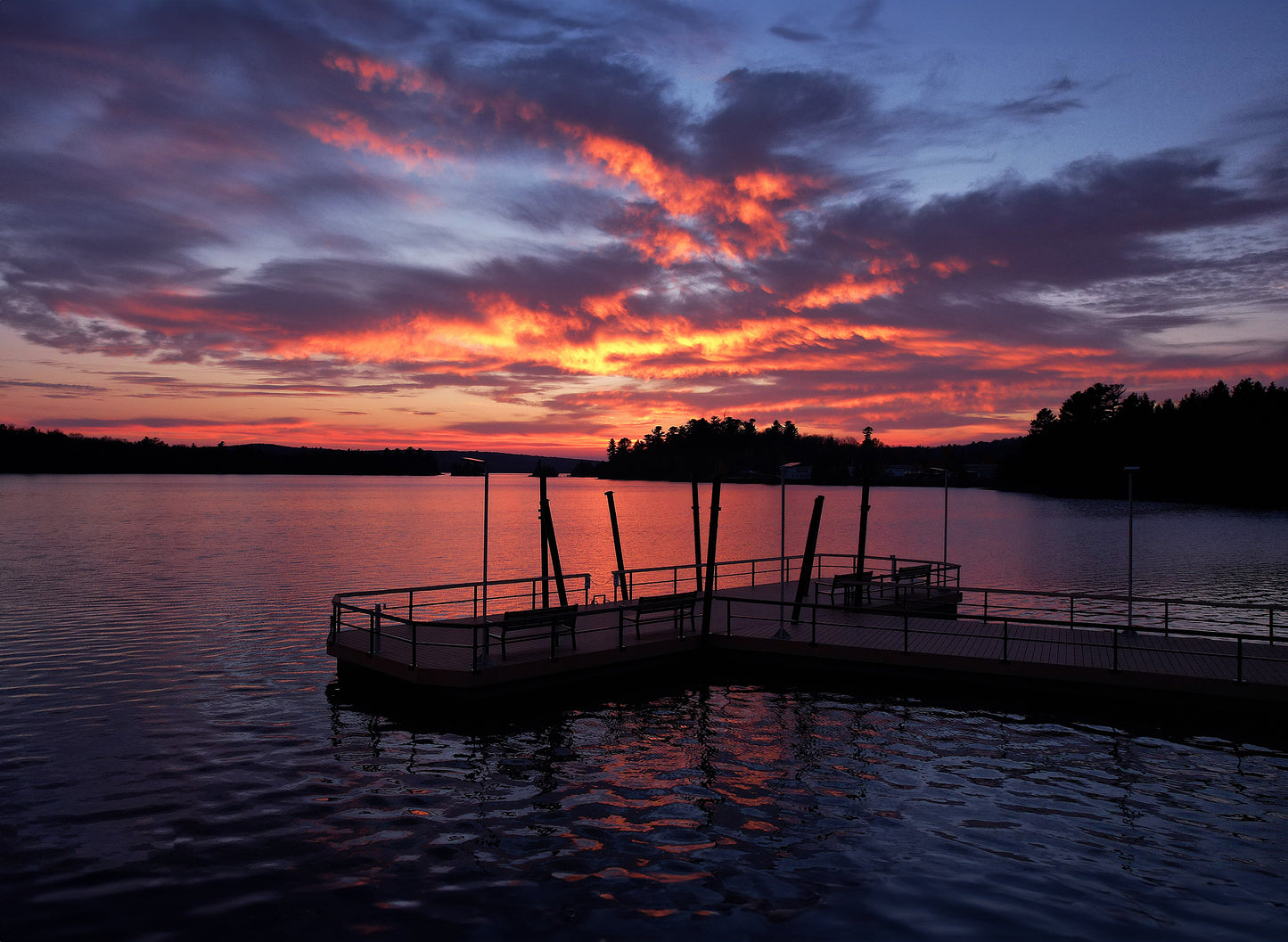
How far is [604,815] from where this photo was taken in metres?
13.1

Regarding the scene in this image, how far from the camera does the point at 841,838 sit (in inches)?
483

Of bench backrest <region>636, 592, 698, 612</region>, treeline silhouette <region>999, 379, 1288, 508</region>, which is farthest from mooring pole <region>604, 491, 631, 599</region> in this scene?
treeline silhouette <region>999, 379, 1288, 508</region>

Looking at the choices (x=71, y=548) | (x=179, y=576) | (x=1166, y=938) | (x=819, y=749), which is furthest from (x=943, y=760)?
(x=71, y=548)

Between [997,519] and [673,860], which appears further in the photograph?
[997,519]

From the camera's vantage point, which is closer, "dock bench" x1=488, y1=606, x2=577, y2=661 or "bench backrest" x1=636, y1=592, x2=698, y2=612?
"dock bench" x1=488, y1=606, x2=577, y2=661

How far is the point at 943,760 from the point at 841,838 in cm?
446

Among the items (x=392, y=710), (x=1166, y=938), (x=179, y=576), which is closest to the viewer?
(x=1166, y=938)

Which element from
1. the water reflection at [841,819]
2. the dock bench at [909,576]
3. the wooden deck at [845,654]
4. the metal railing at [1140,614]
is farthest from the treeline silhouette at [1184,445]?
the water reflection at [841,819]

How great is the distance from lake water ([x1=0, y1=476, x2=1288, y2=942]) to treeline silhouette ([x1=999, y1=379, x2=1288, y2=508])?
147752mm

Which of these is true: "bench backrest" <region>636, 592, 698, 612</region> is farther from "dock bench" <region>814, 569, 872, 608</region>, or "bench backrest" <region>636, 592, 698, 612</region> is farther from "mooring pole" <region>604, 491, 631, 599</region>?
"dock bench" <region>814, 569, 872, 608</region>

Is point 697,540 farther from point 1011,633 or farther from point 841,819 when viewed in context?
point 841,819

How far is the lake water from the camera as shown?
10.1m

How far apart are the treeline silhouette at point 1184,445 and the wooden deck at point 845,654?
14102cm

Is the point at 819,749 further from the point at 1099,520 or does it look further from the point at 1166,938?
the point at 1099,520
